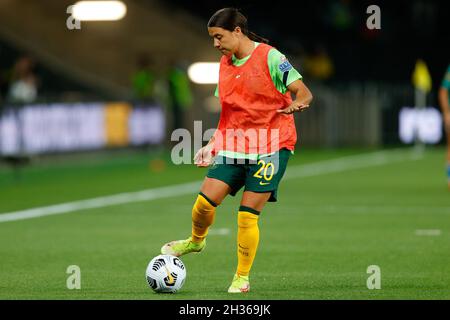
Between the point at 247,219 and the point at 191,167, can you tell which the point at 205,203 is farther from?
the point at 191,167

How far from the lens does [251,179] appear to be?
1023cm

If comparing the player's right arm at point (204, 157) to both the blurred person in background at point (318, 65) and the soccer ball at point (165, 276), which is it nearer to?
the soccer ball at point (165, 276)

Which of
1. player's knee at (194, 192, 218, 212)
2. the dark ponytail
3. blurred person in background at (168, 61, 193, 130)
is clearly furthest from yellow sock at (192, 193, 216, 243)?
blurred person in background at (168, 61, 193, 130)

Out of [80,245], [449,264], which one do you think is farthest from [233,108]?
[80,245]

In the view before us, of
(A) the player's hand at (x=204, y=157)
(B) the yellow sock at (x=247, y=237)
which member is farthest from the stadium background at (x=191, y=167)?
(A) the player's hand at (x=204, y=157)

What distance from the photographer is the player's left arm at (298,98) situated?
9758 millimetres

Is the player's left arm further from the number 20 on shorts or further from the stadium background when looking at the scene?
the stadium background

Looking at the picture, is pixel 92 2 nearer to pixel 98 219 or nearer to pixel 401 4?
pixel 401 4

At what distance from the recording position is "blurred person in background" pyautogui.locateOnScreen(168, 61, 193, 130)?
34503 millimetres

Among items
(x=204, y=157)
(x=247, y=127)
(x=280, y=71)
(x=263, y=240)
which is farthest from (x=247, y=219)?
(x=263, y=240)

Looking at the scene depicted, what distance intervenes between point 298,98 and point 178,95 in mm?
25086

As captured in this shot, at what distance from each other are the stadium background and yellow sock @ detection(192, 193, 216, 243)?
0.45 m

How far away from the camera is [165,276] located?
1009 centimetres

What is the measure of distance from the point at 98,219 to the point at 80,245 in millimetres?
3029
